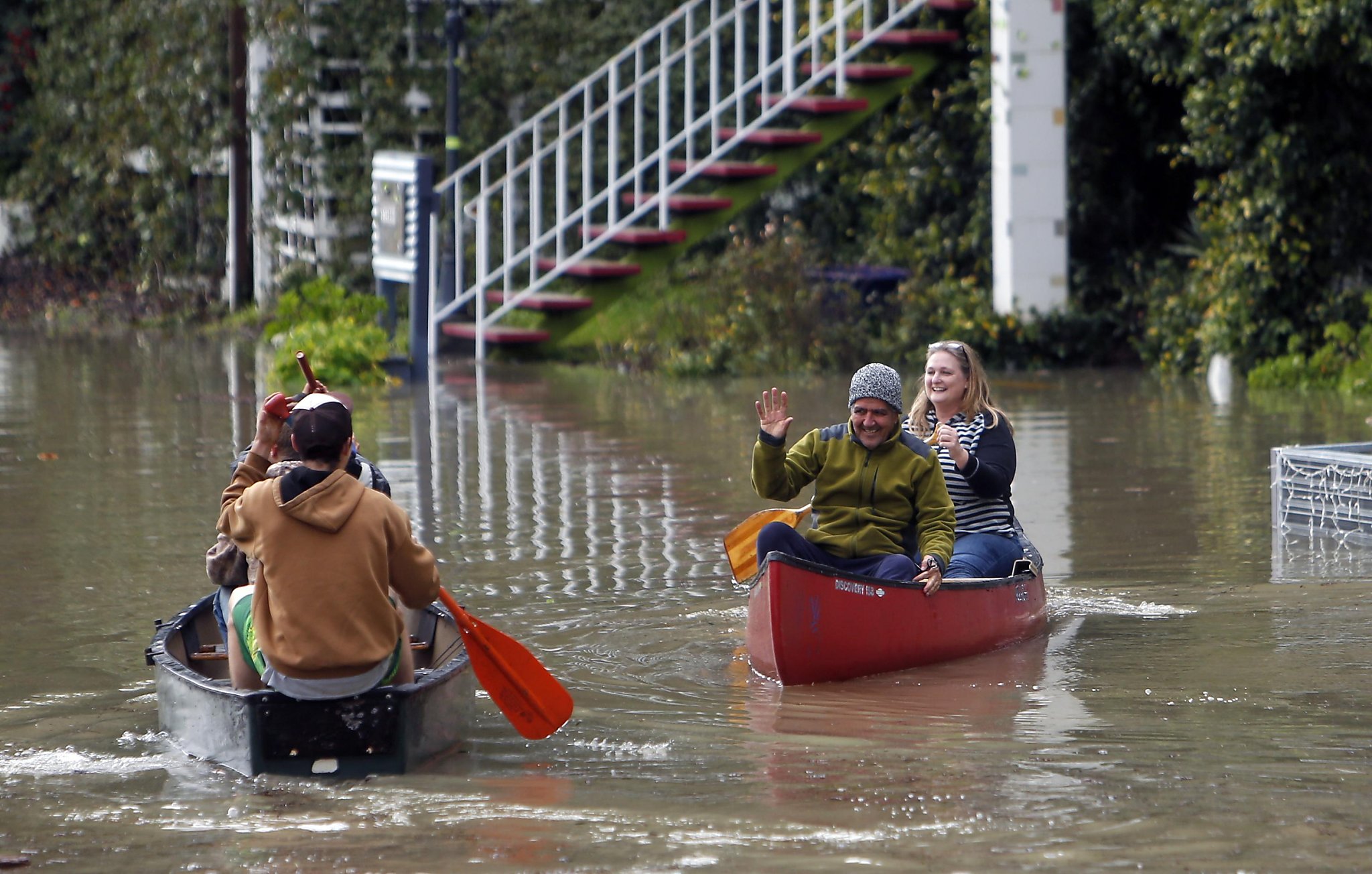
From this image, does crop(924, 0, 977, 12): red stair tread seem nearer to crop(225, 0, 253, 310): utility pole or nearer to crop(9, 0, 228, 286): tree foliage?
crop(225, 0, 253, 310): utility pole

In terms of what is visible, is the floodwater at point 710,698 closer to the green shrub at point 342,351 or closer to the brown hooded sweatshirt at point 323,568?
the brown hooded sweatshirt at point 323,568

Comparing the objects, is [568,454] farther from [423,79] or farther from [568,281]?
[423,79]

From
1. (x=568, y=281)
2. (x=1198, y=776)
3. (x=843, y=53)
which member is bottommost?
(x=1198, y=776)

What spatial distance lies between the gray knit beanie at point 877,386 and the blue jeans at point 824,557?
558 millimetres

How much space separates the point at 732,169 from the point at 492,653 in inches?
560

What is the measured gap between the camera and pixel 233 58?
24312 mm

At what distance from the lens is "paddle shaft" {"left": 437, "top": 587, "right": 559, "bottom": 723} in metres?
6.57

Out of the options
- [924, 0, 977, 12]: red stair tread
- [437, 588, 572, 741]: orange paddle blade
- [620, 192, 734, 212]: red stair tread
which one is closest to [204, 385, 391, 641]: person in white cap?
[437, 588, 572, 741]: orange paddle blade

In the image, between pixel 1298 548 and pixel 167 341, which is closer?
pixel 1298 548

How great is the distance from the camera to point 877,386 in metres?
7.69

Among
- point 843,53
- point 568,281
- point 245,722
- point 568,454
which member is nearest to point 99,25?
point 568,281

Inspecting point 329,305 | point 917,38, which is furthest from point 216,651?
point 917,38

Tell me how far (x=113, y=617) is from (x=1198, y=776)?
195 inches

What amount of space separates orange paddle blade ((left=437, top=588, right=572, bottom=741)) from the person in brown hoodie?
47cm
